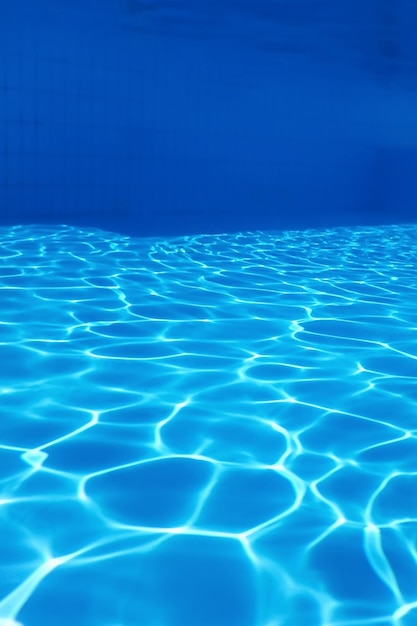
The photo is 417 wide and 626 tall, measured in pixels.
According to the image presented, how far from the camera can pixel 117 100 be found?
36.1 feet

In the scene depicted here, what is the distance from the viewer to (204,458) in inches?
112

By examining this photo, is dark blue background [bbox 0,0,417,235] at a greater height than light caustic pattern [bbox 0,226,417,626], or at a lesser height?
greater

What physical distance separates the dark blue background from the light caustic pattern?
5033 millimetres

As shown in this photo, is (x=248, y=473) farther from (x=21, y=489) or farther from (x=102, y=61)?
(x=102, y=61)

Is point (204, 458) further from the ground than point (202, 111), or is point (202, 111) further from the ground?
point (202, 111)

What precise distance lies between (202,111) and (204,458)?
10233 millimetres

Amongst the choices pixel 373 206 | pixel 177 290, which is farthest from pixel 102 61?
pixel 373 206

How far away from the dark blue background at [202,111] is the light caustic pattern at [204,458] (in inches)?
198

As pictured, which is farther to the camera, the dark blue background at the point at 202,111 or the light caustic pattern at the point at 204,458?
the dark blue background at the point at 202,111

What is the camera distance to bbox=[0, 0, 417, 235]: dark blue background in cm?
1017

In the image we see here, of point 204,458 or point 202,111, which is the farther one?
point 202,111

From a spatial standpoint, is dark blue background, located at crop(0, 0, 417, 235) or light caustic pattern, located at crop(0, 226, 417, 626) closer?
light caustic pattern, located at crop(0, 226, 417, 626)

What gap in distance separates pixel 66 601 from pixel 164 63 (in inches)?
424

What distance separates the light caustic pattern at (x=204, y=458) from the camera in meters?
2.02
